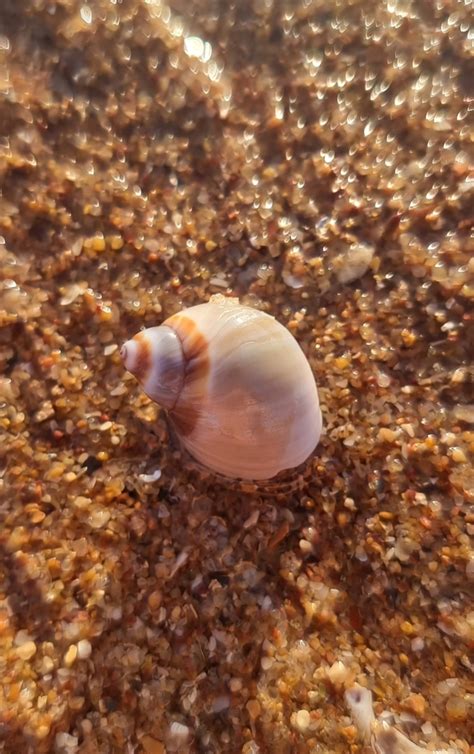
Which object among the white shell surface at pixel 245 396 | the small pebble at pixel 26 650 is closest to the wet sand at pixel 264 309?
the small pebble at pixel 26 650

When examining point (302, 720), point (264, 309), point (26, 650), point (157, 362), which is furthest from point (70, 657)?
point (264, 309)

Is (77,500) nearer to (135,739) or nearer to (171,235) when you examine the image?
(135,739)

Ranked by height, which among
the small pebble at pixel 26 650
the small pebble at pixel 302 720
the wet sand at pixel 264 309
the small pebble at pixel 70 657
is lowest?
the small pebble at pixel 302 720

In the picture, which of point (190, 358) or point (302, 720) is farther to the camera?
point (190, 358)

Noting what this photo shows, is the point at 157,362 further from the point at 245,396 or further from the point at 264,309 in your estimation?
the point at 264,309

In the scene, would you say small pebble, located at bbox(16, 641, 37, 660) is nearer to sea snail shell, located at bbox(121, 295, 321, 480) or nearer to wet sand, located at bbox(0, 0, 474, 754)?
wet sand, located at bbox(0, 0, 474, 754)

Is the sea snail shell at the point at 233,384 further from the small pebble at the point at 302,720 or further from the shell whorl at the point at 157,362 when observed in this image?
the small pebble at the point at 302,720

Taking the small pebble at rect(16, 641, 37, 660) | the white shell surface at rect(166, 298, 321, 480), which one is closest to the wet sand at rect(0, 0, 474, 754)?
the small pebble at rect(16, 641, 37, 660)
